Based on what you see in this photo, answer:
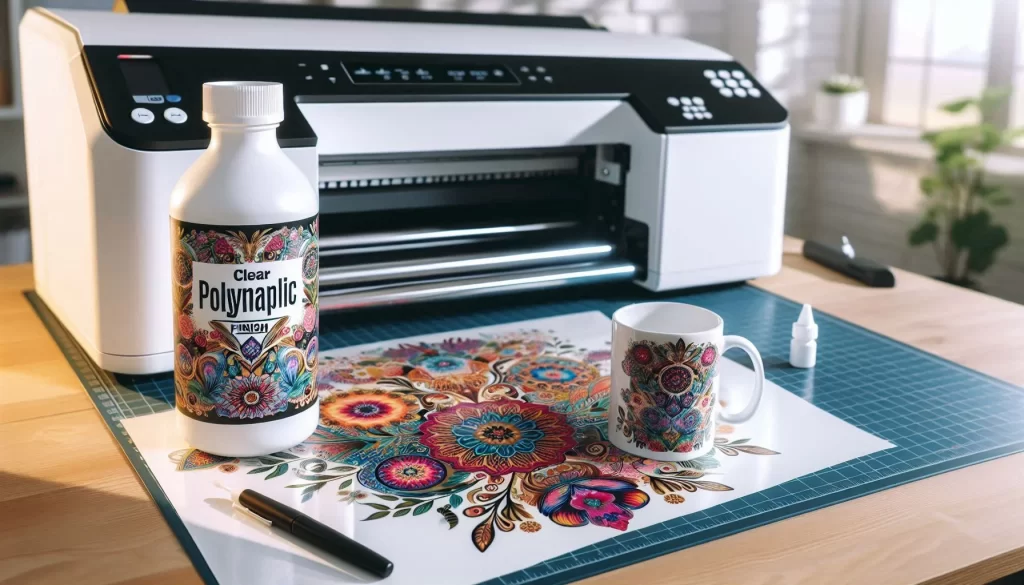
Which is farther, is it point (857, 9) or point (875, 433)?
point (857, 9)

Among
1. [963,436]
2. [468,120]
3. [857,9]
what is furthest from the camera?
[857,9]

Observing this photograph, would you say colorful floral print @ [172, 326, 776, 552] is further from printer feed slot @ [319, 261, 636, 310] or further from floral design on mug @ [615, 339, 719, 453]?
printer feed slot @ [319, 261, 636, 310]

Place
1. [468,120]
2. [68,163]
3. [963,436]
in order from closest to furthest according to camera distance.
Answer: [963,436], [68,163], [468,120]

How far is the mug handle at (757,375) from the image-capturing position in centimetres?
73

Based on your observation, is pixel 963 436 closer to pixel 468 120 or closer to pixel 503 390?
pixel 503 390

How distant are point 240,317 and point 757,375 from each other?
0.38 metres

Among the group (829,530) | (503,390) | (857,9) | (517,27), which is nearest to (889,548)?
(829,530)

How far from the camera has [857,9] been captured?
2752 millimetres

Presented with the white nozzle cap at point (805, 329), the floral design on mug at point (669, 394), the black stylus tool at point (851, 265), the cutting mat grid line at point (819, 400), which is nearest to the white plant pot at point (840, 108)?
the black stylus tool at point (851, 265)

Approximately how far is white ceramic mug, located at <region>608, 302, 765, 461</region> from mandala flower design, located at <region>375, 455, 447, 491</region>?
14 centimetres

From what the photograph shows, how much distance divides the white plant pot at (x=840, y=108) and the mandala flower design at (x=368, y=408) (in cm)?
210

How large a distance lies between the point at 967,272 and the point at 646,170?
1.61 meters

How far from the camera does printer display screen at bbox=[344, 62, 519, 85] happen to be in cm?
96

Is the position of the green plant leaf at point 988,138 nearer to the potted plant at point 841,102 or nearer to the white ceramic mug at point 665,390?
the potted plant at point 841,102
